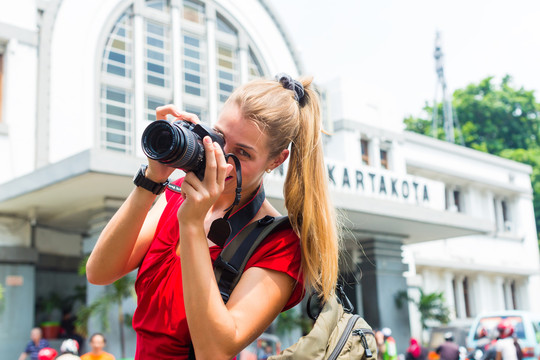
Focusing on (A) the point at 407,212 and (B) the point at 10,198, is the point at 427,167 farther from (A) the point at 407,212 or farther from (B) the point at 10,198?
(B) the point at 10,198

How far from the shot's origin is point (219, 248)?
1730mm

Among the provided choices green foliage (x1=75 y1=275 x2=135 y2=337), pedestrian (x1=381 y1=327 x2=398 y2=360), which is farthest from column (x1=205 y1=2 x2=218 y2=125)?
pedestrian (x1=381 y1=327 x2=398 y2=360)

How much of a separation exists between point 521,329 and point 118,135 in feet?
30.2

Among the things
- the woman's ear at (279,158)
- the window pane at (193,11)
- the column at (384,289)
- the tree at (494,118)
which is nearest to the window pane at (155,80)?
the window pane at (193,11)

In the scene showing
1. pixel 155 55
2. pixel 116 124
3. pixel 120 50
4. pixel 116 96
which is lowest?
pixel 116 124

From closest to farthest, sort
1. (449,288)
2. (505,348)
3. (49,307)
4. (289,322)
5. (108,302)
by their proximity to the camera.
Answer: (505,348) → (108,302) → (49,307) → (289,322) → (449,288)

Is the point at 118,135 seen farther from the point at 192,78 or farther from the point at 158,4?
the point at 158,4

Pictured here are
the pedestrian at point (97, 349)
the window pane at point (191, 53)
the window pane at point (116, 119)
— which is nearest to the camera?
the pedestrian at point (97, 349)

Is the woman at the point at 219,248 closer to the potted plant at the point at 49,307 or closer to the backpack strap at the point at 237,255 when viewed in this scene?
the backpack strap at the point at 237,255

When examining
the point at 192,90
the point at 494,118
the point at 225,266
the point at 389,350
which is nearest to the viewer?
the point at 225,266

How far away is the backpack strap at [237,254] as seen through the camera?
1.62 m

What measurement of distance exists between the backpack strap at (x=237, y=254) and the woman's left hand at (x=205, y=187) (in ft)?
0.63

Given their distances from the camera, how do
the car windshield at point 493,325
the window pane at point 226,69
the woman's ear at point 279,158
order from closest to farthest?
the woman's ear at point 279,158 < the car windshield at point 493,325 < the window pane at point 226,69

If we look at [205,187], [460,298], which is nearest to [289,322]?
[460,298]
